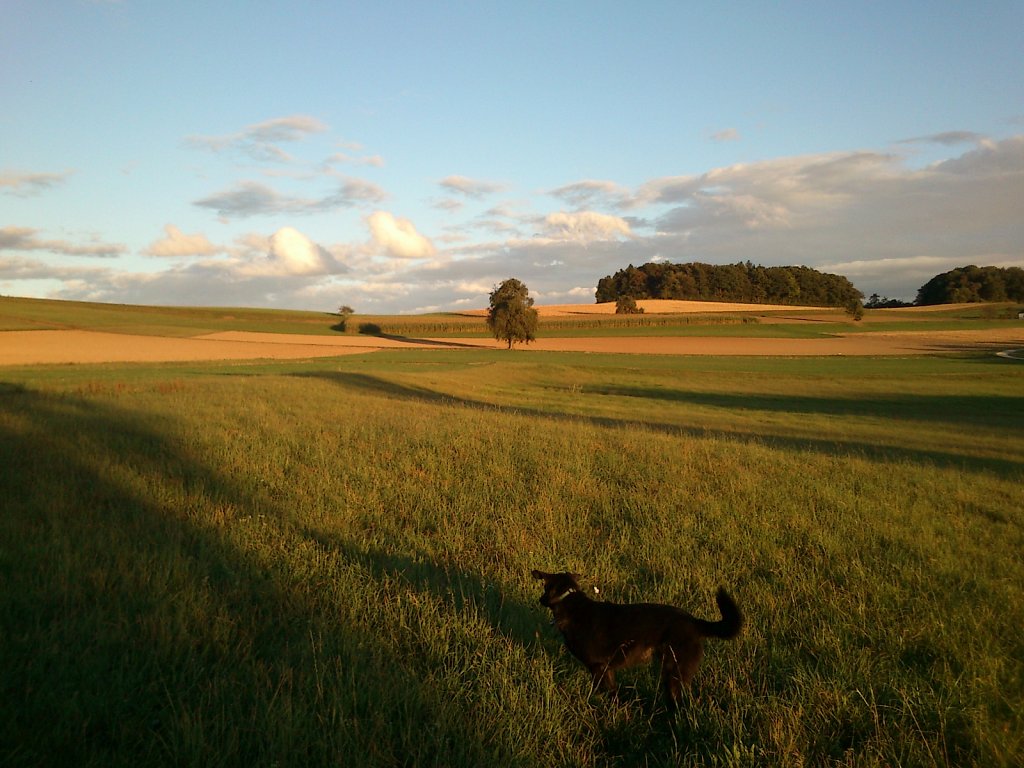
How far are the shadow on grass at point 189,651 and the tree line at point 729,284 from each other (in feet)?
539

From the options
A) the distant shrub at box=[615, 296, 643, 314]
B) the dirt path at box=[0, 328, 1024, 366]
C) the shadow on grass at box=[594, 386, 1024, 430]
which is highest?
the distant shrub at box=[615, 296, 643, 314]

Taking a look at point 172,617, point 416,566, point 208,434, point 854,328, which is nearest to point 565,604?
point 416,566

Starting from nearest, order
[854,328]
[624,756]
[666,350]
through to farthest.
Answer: [624,756] → [666,350] → [854,328]

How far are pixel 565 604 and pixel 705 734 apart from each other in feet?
3.53

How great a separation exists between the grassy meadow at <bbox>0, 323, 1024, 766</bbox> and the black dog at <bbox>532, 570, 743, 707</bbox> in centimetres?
23

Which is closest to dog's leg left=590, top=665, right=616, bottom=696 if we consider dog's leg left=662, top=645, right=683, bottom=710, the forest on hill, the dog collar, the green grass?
dog's leg left=662, top=645, right=683, bottom=710

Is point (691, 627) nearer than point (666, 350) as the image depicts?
Yes

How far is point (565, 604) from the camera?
14.2ft

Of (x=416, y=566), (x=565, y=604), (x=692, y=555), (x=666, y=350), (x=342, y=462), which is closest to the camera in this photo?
(x=565, y=604)

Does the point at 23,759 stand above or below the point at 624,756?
above

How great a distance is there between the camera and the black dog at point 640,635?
3.91m

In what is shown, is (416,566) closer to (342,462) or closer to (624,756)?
(624,756)

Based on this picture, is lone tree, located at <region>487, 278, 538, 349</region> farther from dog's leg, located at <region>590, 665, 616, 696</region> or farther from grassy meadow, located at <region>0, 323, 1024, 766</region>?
dog's leg, located at <region>590, 665, 616, 696</region>

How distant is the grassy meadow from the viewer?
3.66m
